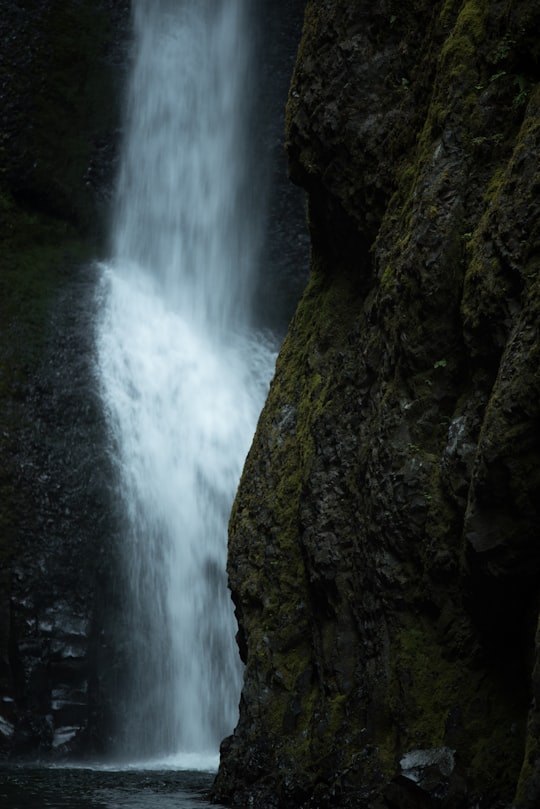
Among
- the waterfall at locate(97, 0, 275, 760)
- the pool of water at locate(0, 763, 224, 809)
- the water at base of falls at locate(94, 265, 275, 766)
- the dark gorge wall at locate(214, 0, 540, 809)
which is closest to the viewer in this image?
the dark gorge wall at locate(214, 0, 540, 809)

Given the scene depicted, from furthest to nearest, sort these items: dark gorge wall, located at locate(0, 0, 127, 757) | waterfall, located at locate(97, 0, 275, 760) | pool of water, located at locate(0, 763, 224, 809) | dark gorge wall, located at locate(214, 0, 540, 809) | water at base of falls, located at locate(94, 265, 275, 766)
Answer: waterfall, located at locate(97, 0, 275, 760) < water at base of falls, located at locate(94, 265, 275, 766) < dark gorge wall, located at locate(0, 0, 127, 757) < pool of water, located at locate(0, 763, 224, 809) < dark gorge wall, located at locate(214, 0, 540, 809)

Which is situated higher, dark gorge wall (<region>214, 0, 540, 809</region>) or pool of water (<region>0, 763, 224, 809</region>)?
dark gorge wall (<region>214, 0, 540, 809</region>)

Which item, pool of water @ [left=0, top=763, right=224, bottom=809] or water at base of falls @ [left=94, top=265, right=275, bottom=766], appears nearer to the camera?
pool of water @ [left=0, top=763, right=224, bottom=809]

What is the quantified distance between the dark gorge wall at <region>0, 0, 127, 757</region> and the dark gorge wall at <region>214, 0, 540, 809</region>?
551cm

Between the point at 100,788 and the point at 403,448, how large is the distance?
513 cm

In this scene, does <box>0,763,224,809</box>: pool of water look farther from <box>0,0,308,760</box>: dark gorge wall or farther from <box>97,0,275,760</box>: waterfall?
<box>97,0,275,760</box>: waterfall

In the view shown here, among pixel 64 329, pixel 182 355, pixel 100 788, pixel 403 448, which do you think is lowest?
pixel 100 788

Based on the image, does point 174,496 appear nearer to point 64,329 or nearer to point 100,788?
point 64,329

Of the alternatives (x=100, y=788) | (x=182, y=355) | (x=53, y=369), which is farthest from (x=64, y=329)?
(x=100, y=788)

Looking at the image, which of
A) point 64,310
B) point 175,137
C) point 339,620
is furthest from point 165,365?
point 339,620

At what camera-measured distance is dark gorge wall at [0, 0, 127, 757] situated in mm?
12781

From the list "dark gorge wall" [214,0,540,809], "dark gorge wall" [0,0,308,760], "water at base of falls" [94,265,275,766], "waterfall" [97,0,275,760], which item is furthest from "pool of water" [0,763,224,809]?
"waterfall" [97,0,275,760]

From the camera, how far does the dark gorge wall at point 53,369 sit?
12781 mm

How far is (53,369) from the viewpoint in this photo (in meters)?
16.0
